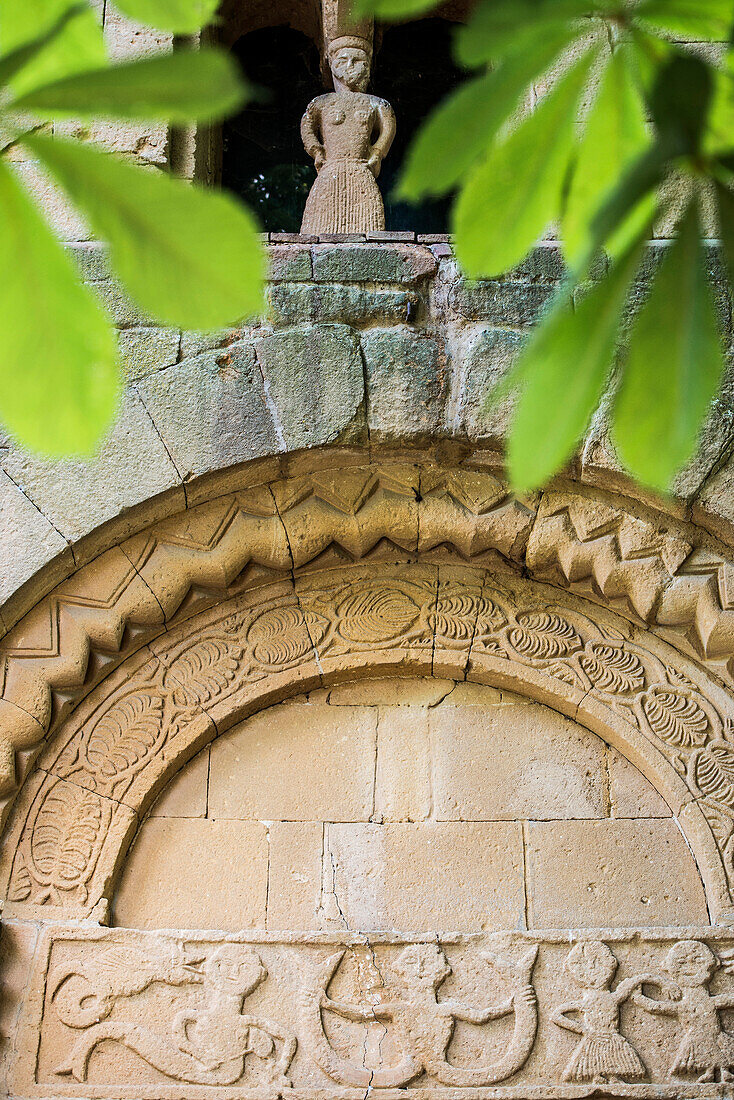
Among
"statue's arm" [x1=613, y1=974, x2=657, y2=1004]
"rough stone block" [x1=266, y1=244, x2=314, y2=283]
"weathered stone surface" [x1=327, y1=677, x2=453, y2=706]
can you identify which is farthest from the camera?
"weathered stone surface" [x1=327, y1=677, x2=453, y2=706]

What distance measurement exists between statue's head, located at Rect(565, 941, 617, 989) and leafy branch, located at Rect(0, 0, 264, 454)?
3145 millimetres

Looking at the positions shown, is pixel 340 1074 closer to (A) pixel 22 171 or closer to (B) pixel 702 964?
(B) pixel 702 964

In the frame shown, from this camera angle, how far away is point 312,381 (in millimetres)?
3875

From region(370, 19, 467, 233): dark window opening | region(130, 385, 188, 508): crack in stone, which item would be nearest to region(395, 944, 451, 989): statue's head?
region(130, 385, 188, 508): crack in stone

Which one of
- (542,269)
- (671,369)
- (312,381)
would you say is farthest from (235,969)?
(671,369)

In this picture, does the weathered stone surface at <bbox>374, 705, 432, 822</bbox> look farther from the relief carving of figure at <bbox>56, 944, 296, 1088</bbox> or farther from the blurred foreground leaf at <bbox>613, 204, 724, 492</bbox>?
the blurred foreground leaf at <bbox>613, 204, 724, 492</bbox>

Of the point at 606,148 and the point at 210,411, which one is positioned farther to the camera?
the point at 210,411

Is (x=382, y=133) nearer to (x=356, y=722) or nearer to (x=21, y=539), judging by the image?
(x=21, y=539)

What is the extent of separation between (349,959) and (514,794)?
32.7 inches

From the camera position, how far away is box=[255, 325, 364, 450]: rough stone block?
3.84 meters

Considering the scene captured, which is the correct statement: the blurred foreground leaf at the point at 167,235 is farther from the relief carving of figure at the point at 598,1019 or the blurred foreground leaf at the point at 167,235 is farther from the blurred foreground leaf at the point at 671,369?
the relief carving of figure at the point at 598,1019

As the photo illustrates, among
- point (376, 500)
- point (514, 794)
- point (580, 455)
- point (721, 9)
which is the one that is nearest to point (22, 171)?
point (376, 500)

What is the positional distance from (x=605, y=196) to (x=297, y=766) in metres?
3.29

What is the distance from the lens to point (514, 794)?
12.9 ft
